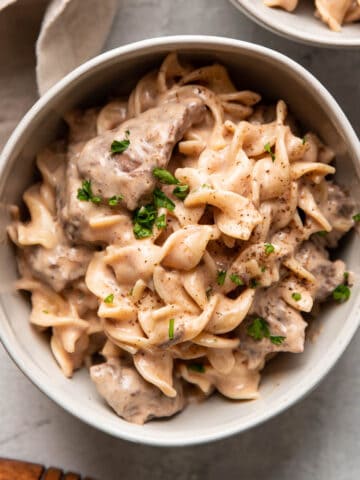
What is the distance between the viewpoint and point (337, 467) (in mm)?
2895

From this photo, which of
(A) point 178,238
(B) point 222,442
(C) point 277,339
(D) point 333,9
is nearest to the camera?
(A) point 178,238

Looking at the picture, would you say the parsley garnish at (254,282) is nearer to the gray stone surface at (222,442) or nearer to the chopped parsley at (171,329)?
the chopped parsley at (171,329)

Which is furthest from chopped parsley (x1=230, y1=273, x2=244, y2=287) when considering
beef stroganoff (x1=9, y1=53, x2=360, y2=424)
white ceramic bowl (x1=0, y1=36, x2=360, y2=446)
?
white ceramic bowl (x1=0, y1=36, x2=360, y2=446)

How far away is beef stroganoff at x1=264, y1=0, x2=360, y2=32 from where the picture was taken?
8.14 feet

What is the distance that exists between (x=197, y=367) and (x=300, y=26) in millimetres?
1175

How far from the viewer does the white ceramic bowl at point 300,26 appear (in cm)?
238

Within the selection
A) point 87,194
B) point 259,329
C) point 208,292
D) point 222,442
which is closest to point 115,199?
point 87,194

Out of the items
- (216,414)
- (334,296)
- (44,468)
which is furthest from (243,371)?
(44,468)

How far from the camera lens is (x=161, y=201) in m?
2.29

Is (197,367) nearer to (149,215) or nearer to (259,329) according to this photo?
(259,329)

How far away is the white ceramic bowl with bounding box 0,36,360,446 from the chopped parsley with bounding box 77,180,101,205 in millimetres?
249

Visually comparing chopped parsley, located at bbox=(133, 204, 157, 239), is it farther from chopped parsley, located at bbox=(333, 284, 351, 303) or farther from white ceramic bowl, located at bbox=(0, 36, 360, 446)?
chopped parsley, located at bbox=(333, 284, 351, 303)

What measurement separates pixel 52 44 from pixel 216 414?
1375mm

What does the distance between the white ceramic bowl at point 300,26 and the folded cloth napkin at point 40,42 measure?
1.71 feet
